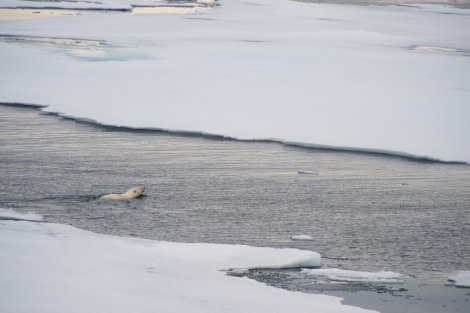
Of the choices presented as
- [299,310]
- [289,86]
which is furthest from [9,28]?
[299,310]

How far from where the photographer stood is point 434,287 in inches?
214

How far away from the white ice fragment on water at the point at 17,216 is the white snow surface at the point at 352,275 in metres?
2.33

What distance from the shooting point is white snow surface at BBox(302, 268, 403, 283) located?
5504mm

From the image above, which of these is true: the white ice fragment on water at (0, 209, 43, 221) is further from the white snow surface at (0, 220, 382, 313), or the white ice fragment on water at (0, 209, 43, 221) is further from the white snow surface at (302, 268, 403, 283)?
the white snow surface at (302, 268, 403, 283)

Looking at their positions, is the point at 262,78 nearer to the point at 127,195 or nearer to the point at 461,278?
the point at 127,195

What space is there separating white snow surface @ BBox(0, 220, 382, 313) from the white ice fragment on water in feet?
0.85

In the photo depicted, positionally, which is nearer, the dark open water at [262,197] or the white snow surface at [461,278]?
the white snow surface at [461,278]

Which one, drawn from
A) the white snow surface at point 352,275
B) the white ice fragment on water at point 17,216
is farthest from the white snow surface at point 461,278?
the white ice fragment on water at point 17,216

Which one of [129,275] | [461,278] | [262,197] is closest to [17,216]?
[129,275]

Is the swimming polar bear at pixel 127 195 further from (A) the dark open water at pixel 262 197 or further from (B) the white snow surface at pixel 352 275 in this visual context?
(B) the white snow surface at pixel 352 275

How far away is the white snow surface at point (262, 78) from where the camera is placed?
1029cm

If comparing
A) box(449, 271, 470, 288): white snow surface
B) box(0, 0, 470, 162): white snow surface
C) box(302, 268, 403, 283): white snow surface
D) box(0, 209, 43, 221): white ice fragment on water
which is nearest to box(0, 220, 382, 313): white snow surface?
box(302, 268, 403, 283): white snow surface

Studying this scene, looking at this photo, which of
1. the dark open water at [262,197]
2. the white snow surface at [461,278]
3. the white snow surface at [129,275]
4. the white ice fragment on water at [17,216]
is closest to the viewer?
the white snow surface at [129,275]

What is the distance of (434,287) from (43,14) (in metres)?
21.9
